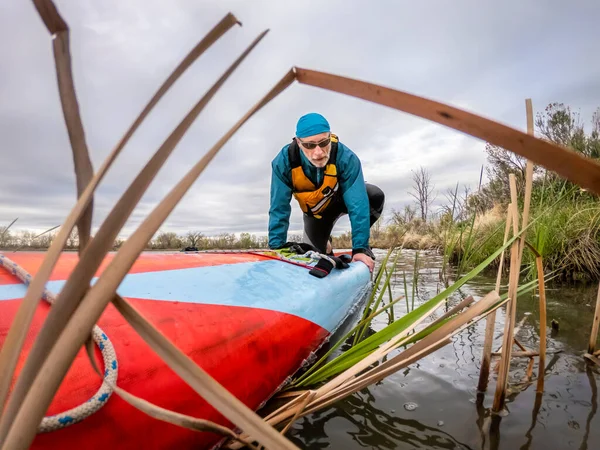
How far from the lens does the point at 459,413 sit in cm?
135

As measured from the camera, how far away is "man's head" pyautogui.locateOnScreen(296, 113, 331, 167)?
10.2ft

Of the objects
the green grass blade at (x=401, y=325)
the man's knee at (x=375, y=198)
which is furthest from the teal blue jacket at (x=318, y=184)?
the green grass blade at (x=401, y=325)

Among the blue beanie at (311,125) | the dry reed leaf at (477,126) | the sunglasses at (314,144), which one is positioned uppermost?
the blue beanie at (311,125)

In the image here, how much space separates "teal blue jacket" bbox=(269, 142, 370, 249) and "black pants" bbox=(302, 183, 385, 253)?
0.79 m

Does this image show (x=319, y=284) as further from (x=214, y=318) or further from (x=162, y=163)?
(x=162, y=163)

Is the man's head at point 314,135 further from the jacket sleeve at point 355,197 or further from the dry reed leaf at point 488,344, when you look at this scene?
the dry reed leaf at point 488,344

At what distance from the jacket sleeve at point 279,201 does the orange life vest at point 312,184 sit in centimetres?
9

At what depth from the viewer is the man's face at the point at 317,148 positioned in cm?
314

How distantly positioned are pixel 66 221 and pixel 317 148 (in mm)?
2867

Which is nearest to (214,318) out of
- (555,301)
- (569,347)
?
(569,347)

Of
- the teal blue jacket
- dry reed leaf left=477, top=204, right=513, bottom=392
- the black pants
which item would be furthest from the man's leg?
dry reed leaf left=477, top=204, right=513, bottom=392

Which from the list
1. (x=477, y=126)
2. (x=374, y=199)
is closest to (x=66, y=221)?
(x=477, y=126)

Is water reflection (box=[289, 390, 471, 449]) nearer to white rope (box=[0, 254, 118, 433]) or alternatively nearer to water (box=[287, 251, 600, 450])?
water (box=[287, 251, 600, 450])

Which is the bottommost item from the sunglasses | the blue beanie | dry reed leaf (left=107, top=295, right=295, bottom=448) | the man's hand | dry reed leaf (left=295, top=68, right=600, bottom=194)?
the man's hand
